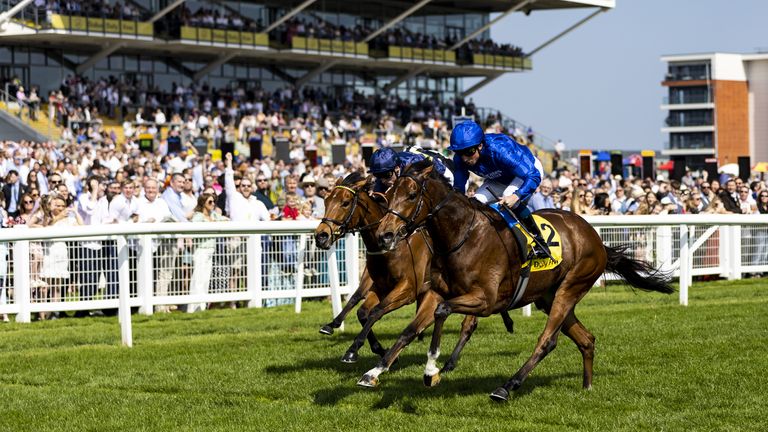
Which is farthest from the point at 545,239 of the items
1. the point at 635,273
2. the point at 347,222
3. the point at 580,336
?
the point at 347,222

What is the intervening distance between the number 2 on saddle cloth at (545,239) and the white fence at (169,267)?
10.8 ft

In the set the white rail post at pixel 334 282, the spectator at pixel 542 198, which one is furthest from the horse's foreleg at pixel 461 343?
the spectator at pixel 542 198

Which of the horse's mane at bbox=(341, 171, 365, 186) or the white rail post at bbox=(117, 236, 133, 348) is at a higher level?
the horse's mane at bbox=(341, 171, 365, 186)

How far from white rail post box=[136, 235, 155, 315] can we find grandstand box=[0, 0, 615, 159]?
63.4ft

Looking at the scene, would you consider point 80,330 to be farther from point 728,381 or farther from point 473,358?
point 728,381

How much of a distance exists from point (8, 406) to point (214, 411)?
3.88ft

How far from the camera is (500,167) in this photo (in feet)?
23.6

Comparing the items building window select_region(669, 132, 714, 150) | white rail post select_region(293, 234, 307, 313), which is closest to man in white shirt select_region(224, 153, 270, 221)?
white rail post select_region(293, 234, 307, 313)

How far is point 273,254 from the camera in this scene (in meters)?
11.0

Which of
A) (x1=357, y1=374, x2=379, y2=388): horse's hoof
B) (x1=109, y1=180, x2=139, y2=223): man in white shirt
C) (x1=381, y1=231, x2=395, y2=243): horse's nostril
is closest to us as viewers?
(x1=357, y1=374, x2=379, y2=388): horse's hoof

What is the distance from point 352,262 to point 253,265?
0.88 meters

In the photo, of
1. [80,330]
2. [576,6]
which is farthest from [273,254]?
[576,6]

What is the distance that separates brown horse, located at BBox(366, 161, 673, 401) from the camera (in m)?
6.35

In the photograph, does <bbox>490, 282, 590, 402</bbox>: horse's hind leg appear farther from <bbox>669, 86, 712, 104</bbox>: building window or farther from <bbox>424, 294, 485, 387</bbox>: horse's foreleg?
<bbox>669, 86, 712, 104</bbox>: building window
